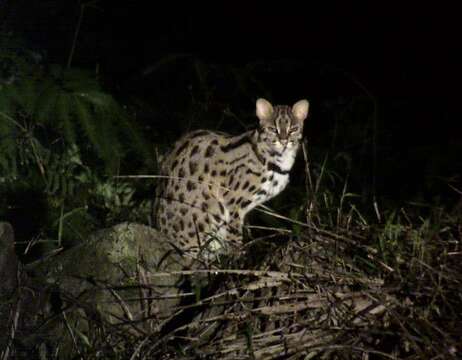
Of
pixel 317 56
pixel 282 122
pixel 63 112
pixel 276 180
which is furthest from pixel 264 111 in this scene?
pixel 317 56

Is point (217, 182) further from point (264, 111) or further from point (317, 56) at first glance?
point (317, 56)

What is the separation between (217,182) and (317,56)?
3.09 meters

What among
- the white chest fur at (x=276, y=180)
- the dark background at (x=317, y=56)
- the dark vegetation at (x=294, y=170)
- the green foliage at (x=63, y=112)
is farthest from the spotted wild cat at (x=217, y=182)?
the dark background at (x=317, y=56)

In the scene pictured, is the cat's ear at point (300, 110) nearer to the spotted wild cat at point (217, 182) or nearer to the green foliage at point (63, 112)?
the spotted wild cat at point (217, 182)

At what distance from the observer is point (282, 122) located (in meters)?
5.36

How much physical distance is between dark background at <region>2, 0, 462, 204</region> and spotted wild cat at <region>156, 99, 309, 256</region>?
1.35m

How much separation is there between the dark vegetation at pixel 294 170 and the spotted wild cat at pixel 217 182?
0.57 ft

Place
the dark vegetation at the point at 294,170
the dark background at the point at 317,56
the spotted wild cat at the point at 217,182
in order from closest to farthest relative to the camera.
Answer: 1. the dark vegetation at the point at 294,170
2. the spotted wild cat at the point at 217,182
3. the dark background at the point at 317,56

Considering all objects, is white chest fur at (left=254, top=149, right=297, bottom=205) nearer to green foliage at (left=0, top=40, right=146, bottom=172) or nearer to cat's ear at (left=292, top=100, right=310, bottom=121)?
cat's ear at (left=292, top=100, right=310, bottom=121)

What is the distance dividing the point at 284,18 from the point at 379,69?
Result: 115 centimetres

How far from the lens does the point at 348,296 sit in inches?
127

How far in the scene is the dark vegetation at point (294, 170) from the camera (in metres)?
3.18

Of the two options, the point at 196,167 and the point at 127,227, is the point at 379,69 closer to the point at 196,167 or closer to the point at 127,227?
the point at 196,167

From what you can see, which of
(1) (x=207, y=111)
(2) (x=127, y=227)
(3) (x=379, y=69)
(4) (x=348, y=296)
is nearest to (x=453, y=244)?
(4) (x=348, y=296)
